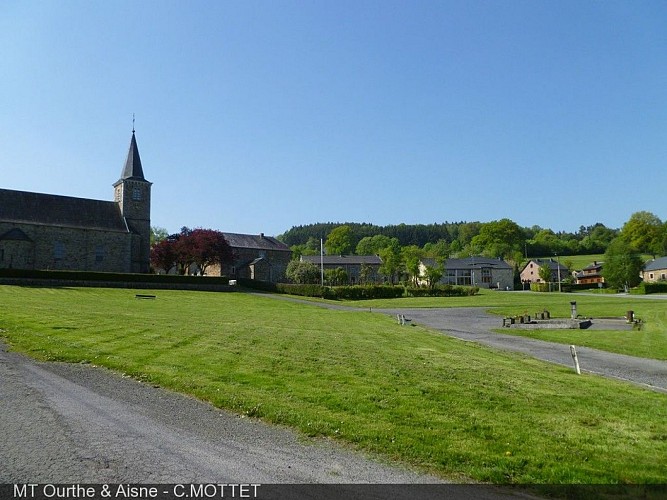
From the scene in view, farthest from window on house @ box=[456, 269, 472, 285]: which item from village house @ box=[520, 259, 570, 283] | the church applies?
the church

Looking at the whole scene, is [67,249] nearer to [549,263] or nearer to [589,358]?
[589,358]

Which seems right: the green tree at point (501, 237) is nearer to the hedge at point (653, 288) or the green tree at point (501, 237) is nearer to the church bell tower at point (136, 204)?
the hedge at point (653, 288)

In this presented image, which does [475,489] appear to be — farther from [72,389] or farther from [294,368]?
[72,389]

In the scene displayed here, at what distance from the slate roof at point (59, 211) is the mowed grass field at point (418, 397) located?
168 feet

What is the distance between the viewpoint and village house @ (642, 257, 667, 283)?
97062mm

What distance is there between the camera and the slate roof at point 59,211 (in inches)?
2370

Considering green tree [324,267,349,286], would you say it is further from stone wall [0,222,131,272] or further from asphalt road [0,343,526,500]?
asphalt road [0,343,526,500]

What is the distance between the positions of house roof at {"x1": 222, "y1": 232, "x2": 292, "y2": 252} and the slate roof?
80.3ft

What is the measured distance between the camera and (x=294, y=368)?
11.3m

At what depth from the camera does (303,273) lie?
81.8 metres

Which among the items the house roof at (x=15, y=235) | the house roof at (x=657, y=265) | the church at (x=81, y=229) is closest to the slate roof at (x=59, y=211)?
the church at (x=81, y=229)

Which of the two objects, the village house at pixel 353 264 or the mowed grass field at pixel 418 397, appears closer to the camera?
the mowed grass field at pixel 418 397

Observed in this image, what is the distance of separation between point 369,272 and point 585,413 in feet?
349

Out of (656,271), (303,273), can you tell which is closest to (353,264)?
(303,273)
